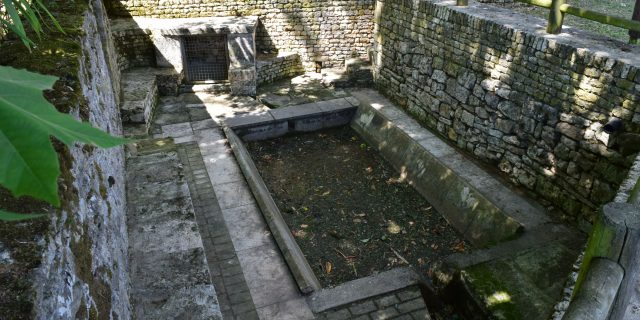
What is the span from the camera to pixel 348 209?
6906 mm

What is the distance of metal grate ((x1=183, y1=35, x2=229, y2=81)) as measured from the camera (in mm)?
10125

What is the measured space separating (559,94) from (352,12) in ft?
20.3

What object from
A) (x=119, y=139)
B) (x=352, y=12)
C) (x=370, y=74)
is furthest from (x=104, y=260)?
(x=352, y=12)

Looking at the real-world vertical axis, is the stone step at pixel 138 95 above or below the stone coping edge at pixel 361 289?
above

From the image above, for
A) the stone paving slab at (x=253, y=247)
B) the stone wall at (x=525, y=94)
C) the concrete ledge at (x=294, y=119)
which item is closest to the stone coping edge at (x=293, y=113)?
the concrete ledge at (x=294, y=119)

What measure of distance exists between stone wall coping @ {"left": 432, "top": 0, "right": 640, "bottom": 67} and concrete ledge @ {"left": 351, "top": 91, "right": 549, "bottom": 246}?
6.67 ft

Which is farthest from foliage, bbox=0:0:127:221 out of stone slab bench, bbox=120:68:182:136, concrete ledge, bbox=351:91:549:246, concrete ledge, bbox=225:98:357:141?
concrete ledge, bbox=225:98:357:141

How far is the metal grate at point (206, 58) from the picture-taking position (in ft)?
33.2

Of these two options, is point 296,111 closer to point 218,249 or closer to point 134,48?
point 134,48

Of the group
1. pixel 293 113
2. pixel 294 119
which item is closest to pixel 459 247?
pixel 294 119

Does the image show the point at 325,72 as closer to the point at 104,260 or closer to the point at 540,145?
the point at 540,145

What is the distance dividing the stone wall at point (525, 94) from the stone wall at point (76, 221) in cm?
509

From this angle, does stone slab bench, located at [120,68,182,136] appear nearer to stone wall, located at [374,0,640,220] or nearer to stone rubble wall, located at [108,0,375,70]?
stone rubble wall, located at [108,0,375,70]

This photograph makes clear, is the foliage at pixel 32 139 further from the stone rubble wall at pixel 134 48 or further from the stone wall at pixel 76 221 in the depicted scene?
the stone rubble wall at pixel 134 48
